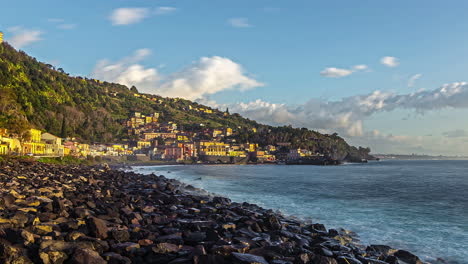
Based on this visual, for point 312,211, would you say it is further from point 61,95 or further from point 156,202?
point 61,95

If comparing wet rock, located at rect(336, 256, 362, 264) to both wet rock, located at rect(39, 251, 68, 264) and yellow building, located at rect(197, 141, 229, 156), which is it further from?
yellow building, located at rect(197, 141, 229, 156)

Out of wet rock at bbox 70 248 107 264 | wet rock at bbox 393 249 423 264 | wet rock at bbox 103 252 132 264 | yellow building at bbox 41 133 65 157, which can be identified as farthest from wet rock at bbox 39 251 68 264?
yellow building at bbox 41 133 65 157

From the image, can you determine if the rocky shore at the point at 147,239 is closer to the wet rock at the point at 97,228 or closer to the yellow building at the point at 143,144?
the wet rock at the point at 97,228

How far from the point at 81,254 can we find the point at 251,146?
191 meters

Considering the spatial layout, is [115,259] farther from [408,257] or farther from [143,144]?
[143,144]

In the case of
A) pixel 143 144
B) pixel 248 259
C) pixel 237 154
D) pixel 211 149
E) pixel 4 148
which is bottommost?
pixel 237 154

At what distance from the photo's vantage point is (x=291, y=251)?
911cm

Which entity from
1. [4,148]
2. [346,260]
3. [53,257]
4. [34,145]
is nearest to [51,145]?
[34,145]

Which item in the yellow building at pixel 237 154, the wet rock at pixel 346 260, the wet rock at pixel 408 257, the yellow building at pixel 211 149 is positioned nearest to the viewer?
the wet rock at pixel 346 260

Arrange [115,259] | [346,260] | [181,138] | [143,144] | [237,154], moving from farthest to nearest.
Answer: [181,138] < [237,154] < [143,144] < [346,260] < [115,259]

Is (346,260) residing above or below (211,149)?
below

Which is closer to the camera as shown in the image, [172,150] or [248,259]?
[248,259]

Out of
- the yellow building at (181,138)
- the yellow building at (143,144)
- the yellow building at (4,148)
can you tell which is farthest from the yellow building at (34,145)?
the yellow building at (181,138)

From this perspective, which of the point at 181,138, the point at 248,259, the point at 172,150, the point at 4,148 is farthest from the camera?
the point at 181,138
